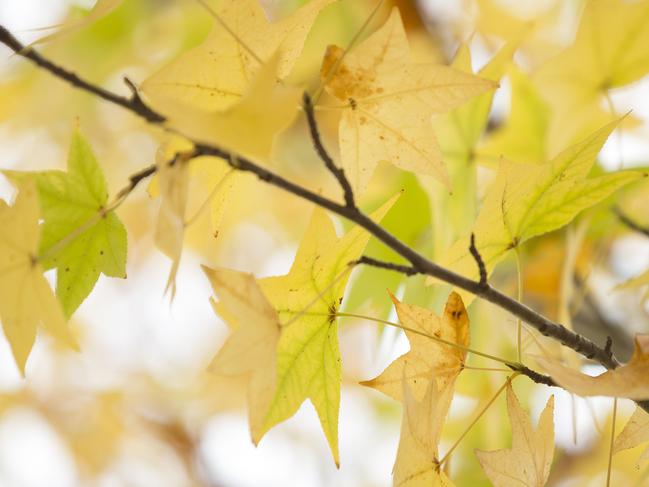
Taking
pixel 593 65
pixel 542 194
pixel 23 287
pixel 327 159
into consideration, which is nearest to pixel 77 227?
pixel 23 287

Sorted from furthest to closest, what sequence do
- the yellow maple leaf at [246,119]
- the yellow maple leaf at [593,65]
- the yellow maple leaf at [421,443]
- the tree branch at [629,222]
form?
the tree branch at [629,222] < the yellow maple leaf at [593,65] < the yellow maple leaf at [421,443] < the yellow maple leaf at [246,119]

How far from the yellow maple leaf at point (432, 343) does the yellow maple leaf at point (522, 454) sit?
40mm

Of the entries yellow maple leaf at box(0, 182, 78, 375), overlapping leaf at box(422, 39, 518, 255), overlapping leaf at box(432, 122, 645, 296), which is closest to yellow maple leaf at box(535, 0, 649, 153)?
overlapping leaf at box(422, 39, 518, 255)

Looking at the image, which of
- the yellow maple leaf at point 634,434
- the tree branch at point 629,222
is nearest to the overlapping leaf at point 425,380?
the yellow maple leaf at point 634,434

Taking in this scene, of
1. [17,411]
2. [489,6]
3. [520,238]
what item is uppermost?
[489,6]

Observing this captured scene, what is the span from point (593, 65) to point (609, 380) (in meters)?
0.38

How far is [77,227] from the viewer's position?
47 cm

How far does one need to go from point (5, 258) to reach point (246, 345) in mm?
145

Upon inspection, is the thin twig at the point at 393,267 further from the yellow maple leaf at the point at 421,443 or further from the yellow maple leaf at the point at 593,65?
the yellow maple leaf at the point at 593,65

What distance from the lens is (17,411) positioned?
247 cm

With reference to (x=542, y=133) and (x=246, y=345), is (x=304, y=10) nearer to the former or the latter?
(x=246, y=345)

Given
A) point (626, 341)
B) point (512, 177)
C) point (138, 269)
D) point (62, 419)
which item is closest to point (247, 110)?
point (512, 177)

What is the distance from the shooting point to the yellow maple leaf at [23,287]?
0.40 metres

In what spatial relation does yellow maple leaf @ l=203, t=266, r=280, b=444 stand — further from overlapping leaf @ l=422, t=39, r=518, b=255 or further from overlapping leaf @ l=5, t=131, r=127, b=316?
overlapping leaf @ l=422, t=39, r=518, b=255
